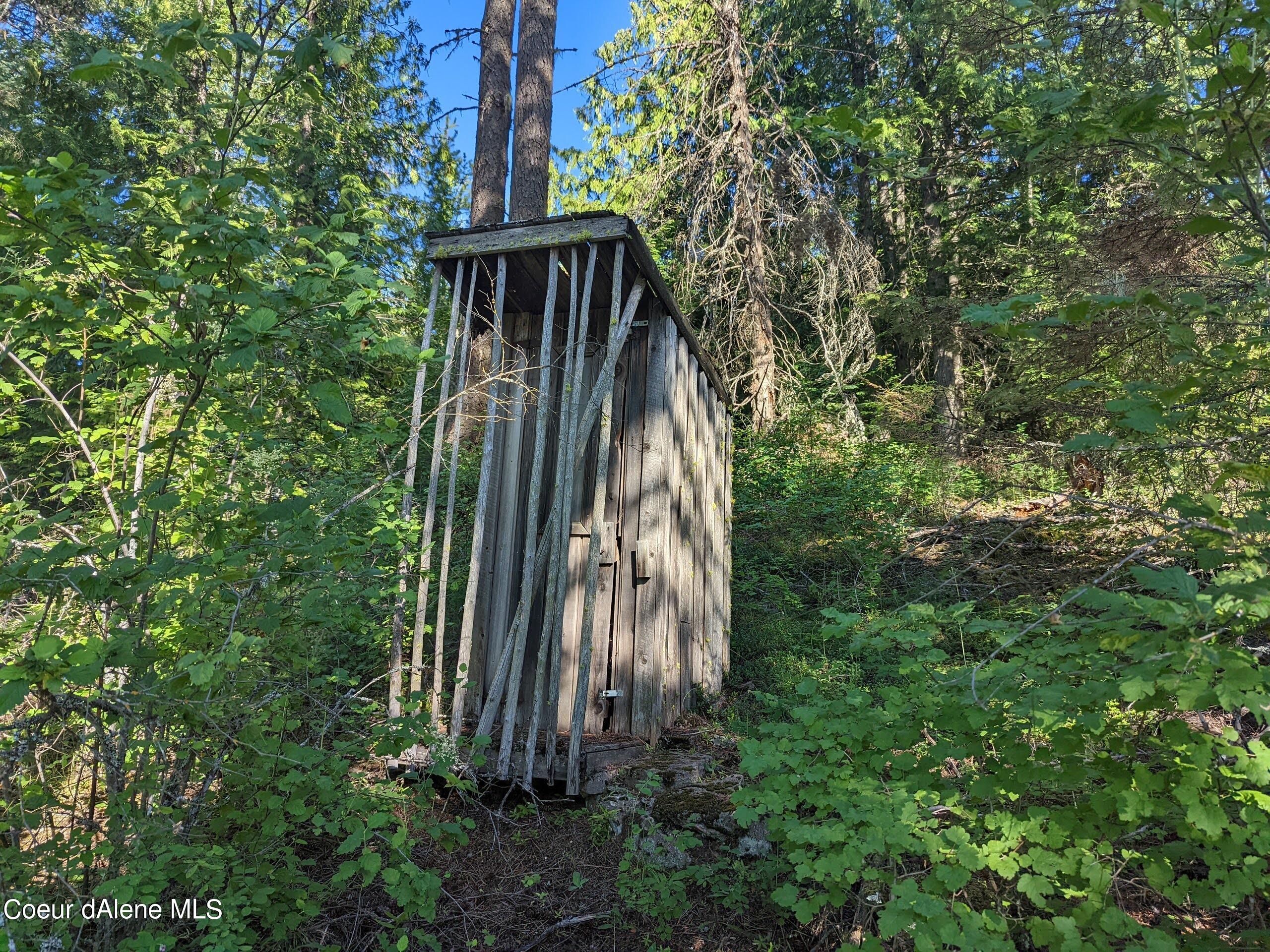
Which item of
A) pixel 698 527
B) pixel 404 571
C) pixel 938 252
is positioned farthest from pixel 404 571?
pixel 938 252

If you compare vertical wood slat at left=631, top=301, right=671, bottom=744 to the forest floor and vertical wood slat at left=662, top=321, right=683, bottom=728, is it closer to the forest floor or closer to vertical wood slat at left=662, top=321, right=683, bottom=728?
vertical wood slat at left=662, top=321, right=683, bottom=728

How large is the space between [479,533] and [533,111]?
593cm

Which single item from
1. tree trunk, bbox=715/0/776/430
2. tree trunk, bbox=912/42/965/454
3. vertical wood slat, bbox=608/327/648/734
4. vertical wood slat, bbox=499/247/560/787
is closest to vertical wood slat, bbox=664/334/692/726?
vertical wood slat, bbox=608/327/648/734

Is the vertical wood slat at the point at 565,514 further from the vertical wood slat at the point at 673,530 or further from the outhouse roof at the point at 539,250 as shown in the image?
the vertical wood slat at the point at 673,530

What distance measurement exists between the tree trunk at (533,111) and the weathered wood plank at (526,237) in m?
3.68

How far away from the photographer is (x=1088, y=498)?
2.65 meters

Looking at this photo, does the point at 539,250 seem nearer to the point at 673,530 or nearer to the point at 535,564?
the point at 535,564

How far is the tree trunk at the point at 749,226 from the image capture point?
30.3ft

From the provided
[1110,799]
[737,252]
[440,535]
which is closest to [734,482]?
[737,252]

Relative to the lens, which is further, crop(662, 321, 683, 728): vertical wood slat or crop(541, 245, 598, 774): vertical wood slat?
crop(662, 321, 683, 728): vertical wood slat

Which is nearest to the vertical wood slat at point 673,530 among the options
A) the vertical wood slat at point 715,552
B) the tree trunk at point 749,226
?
the vertical wood slat at point 715,552

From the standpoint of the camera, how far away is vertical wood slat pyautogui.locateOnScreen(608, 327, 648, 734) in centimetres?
453

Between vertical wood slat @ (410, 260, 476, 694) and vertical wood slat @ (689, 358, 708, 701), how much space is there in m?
1.99

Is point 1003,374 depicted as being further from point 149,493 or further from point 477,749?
point 149,493
